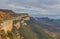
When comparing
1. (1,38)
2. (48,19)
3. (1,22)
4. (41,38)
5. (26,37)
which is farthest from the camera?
(48,19)

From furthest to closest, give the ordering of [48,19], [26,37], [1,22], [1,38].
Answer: [48,19] < [26,37] < [1,22] < [1,38]

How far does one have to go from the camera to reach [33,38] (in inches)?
2803

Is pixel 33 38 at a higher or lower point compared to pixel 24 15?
lower

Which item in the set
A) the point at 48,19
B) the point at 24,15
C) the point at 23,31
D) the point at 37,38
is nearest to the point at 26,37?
the point at 23,31

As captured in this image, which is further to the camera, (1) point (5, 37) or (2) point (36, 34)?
(2) point (36, 34)

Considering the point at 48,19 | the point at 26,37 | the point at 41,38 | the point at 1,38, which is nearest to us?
the point at 1,38

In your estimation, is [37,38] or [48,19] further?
[48,19]

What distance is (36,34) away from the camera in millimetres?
78062

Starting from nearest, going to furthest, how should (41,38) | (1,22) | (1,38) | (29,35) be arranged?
(1,38) → (1,22) → (29,35) → (41,38)

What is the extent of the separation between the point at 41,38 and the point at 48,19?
6755 cm

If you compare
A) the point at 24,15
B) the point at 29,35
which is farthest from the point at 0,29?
the point at 24,15

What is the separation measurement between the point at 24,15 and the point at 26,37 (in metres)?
16.6

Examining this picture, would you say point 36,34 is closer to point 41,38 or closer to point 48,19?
point 41,38

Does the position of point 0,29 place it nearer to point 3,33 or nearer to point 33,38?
point 3,33
